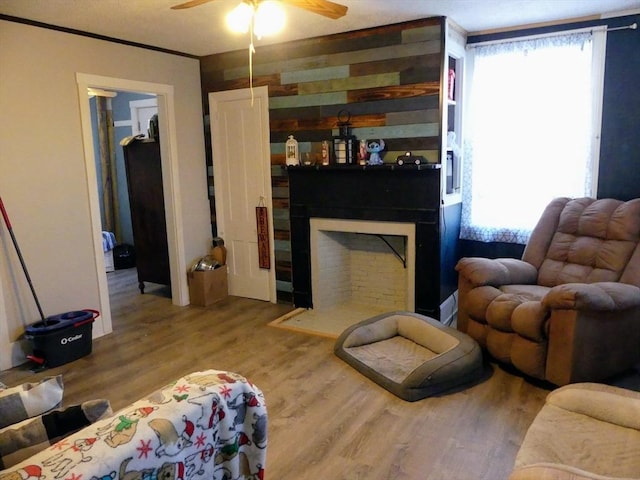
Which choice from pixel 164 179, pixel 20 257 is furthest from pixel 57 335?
pixel 164 179

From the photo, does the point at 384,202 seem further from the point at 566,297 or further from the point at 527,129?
the point at 566,297

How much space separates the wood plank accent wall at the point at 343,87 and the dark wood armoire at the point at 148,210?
2.78 feet

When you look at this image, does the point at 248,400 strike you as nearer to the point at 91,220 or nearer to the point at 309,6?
the point at 309,6

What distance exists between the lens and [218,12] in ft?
10.8

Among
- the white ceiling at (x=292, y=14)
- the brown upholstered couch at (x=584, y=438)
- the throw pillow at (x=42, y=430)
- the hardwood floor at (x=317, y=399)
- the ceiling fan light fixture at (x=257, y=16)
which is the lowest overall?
the hardwood floor at (x=317, y=399)

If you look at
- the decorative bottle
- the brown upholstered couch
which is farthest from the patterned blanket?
the decorative bottle

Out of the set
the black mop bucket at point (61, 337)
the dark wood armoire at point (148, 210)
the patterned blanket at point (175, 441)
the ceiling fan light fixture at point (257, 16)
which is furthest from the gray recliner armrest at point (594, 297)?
the dark wood armoire at point (148, 210)

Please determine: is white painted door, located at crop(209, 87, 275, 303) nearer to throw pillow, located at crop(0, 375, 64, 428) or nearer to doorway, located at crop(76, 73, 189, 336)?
doorway, located at crop(76, 73, 189, 336)

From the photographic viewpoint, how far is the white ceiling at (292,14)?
10.3 ft

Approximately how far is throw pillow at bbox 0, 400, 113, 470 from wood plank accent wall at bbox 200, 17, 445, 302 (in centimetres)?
306

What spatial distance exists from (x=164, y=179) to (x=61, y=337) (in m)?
1.77

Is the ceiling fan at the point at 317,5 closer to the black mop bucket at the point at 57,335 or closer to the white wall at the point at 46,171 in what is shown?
the white wall at the point at 46,171

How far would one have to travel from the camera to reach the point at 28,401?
50.4 inches

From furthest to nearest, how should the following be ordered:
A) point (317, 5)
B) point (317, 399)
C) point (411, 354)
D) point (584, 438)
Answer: point (411, 354) → point (317, 399) → point (317, 5) → point (584, 438)
